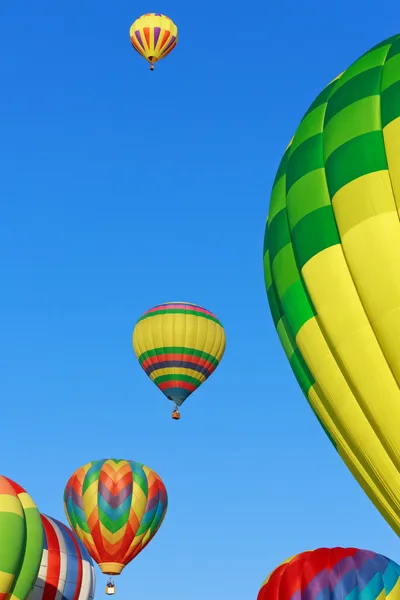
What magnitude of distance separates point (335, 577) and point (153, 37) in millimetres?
20553

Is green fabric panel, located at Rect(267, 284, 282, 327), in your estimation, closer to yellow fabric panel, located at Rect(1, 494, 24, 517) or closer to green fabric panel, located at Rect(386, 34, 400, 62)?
green fabric panel, located at Rect(386, 34, 400, 62)

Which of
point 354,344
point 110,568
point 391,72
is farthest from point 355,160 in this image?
point 110,568

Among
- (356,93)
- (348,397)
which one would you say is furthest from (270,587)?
(356,93)

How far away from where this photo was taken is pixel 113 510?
3134 centimetres

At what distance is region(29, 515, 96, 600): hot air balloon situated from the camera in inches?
995

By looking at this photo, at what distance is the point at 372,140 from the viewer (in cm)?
1309

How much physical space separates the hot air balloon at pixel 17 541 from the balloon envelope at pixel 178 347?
50.4 ft

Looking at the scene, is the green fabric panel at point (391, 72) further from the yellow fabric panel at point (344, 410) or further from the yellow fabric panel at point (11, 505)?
the yellow fabric panel at point (11, 505)

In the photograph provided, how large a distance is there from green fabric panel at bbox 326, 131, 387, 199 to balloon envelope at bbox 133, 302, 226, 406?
70.2ft

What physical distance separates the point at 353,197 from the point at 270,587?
12.7m

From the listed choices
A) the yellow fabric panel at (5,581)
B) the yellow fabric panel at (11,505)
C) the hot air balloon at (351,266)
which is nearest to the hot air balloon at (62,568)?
the yellow fabric panel at (11,505)

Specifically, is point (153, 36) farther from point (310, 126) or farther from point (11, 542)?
point (310, 126)

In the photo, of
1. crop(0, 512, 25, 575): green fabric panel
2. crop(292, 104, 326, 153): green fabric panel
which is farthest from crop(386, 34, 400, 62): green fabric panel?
crop(0, 512, 25, 575): green fabric panel

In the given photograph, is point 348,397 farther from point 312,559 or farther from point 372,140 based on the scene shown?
point 312,559
